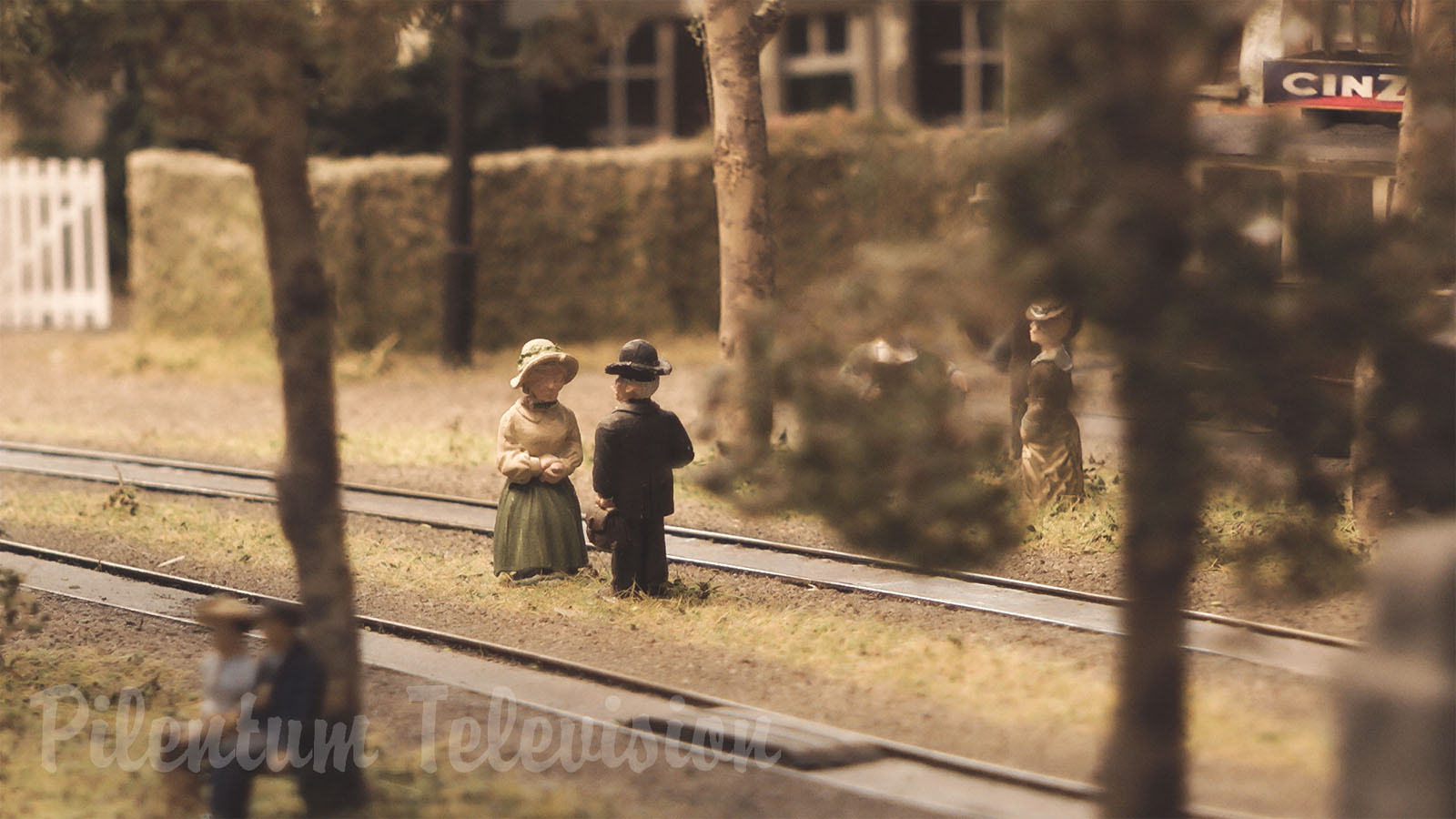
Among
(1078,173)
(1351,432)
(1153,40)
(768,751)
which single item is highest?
(1153,40)

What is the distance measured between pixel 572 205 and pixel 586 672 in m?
13.0

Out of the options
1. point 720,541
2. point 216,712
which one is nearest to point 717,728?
point 216,712

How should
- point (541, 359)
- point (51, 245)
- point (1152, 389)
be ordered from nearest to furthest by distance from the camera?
point (1152, 389)
point (541, 359)
point (51, 245)

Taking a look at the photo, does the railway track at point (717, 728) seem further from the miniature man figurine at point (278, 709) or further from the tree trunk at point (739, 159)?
the tree trunk at point (739, 159)

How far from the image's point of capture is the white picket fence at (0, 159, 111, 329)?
A: 909 inches

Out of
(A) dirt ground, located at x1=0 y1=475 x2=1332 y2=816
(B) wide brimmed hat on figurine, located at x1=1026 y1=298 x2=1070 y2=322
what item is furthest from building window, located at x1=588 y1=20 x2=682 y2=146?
(A) dirt ground, located at x1=0 y1=475 x2=1332 y2=816

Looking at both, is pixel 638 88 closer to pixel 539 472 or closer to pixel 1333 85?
pixel 1333 85

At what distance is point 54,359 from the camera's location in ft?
67.6

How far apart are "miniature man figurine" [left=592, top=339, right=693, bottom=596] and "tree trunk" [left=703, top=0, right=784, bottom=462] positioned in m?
3.48

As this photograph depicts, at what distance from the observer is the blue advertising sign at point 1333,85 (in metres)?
12.6

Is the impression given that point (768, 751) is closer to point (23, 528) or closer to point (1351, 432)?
point (1351, 432)

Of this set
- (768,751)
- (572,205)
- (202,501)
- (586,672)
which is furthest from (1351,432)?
(572,205)

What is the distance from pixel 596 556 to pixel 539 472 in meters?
1.60

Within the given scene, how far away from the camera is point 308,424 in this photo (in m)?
6.07
